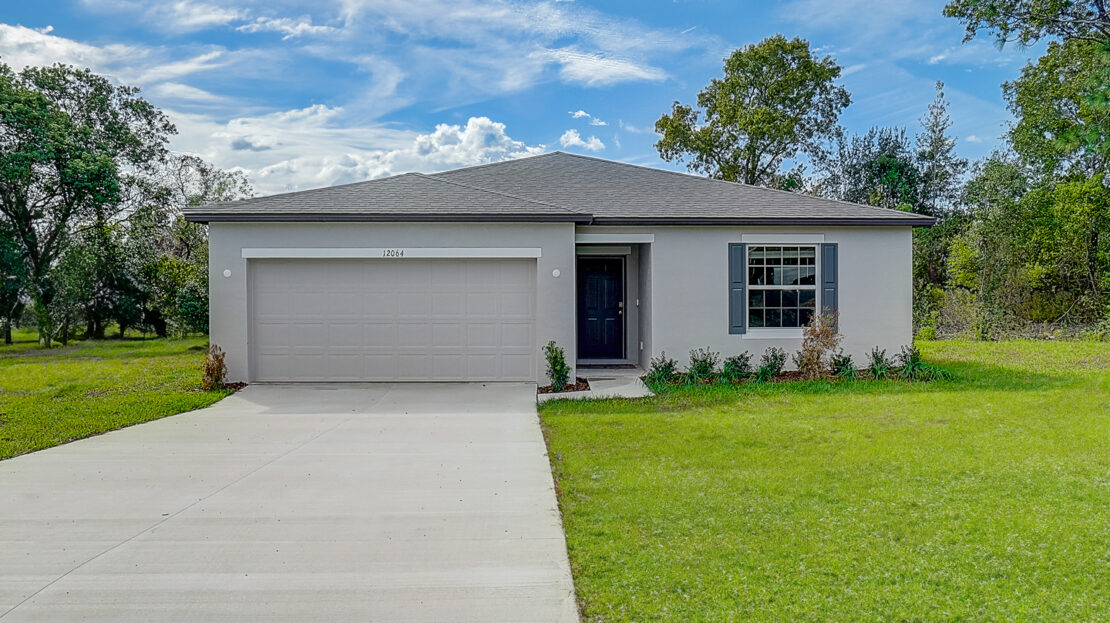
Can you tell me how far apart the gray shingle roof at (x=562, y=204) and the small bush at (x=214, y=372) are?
6.68 ft

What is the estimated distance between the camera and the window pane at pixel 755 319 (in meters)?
11.1

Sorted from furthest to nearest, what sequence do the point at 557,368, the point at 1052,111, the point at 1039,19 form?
1. the point at 1052,111
2. the point at 1039,19
3. the point at 557,368

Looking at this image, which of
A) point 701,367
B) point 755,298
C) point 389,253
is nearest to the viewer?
point 389,253

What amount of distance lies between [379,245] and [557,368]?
3323mm

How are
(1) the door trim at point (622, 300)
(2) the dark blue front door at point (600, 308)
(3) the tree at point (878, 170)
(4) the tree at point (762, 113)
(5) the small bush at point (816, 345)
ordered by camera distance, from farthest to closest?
1. (4) the tree at point (762, 113)
2. (3) the tree at point (878, 170)
3. (2) the dark blue front door at point (600, 308)
4. (1) the door trim at point (622, 300)
5. (5) the small bush at point (816, 345)

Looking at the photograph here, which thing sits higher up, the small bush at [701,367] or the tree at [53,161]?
the tree at [53,161]

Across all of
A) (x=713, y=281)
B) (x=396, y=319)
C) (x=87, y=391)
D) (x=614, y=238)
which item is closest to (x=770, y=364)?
(x=713, y=281)

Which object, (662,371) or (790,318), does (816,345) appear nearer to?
(790,318)

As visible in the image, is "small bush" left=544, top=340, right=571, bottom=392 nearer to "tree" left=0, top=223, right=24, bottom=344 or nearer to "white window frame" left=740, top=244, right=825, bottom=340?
"white window frame" left=740, top=244, right=825, bottom=340

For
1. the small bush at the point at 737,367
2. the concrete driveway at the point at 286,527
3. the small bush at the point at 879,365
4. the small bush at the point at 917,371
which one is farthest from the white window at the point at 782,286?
the concrete driveway at the point at 286,527

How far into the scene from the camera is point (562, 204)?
1163 centimetres

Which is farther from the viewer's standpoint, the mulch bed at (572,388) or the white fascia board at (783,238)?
the white fascia board at (783,238)

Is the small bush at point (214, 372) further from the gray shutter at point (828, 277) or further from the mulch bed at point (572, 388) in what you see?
the gray shutter at point (828, 277)

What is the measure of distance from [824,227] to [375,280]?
7.29m
